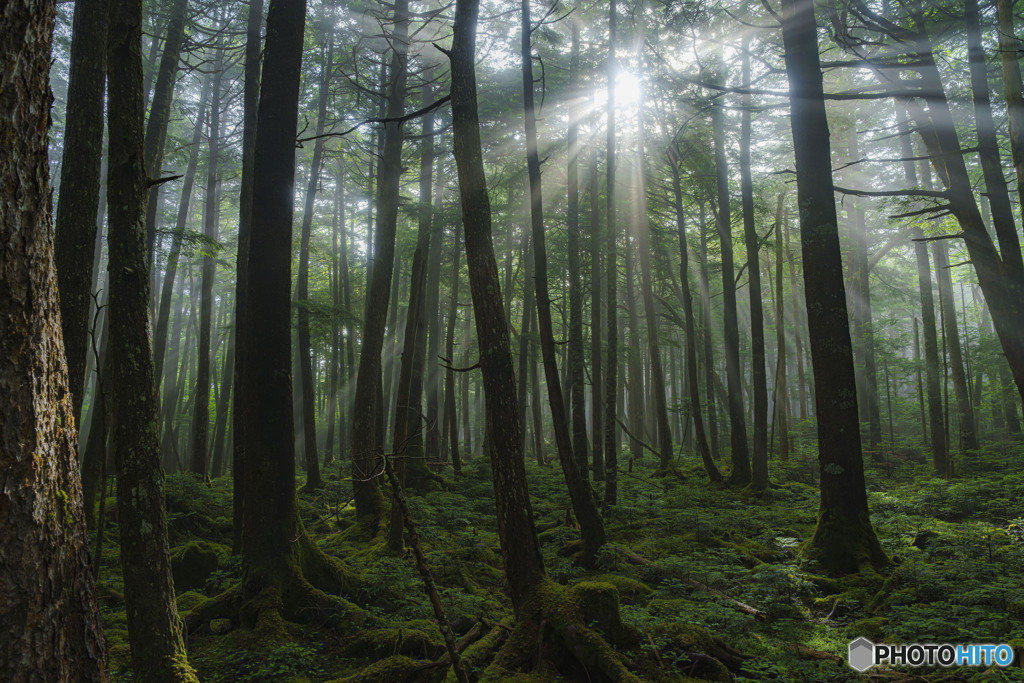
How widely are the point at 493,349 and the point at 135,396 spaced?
2.98m

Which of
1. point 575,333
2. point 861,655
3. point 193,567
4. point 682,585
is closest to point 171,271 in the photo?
point 193,567

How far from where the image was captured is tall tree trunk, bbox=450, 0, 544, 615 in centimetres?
491

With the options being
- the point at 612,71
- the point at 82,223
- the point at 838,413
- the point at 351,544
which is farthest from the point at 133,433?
the point at 612,71

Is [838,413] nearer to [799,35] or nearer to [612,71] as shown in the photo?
[799,35]

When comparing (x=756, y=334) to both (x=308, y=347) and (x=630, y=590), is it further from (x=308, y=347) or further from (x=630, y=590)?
(x=308, y=347)

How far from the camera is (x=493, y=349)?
528 centimetres

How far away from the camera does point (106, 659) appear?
6.55ft

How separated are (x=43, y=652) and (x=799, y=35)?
10.7m

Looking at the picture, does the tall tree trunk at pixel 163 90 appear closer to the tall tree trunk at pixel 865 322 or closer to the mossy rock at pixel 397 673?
the mossy rock at pixel 397 673

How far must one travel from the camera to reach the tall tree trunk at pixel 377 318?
33.4 ft

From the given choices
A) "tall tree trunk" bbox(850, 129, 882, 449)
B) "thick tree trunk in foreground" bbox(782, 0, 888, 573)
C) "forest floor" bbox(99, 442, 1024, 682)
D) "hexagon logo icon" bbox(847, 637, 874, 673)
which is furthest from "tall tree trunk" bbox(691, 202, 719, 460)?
"hexagon logo icon" bbox(847, 637, 874, 673)

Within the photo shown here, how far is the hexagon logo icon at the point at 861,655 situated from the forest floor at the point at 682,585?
0.10 m

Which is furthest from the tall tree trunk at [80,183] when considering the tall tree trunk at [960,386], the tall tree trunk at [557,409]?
the tall tree trunk at [960,386]

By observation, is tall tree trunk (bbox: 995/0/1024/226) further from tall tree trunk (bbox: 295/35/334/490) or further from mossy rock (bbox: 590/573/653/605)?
tall tree trunk (bbox: 295/35/334/490)
